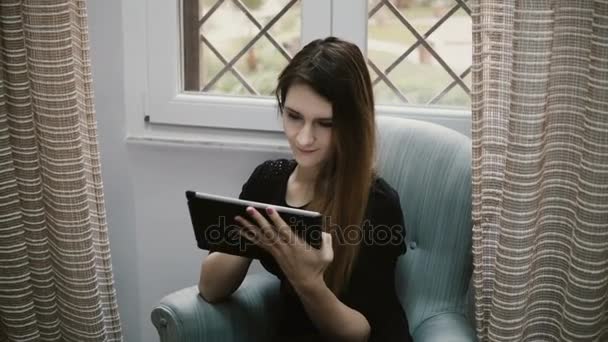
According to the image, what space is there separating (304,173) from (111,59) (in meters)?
0.74

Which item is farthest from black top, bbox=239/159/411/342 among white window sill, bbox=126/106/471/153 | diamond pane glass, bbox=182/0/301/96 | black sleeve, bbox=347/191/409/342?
diamond pane glass, bbox=182/0/301/96

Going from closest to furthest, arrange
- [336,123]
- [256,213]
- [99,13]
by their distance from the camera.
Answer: [256,213], [336,123], [99,13]

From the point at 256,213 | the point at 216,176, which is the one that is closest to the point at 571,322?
the point at 256,213

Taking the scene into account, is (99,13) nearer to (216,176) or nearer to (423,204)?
(216,176)

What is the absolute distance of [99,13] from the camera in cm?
193

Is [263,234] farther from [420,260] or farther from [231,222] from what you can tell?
[420,260]

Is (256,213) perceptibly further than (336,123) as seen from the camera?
No

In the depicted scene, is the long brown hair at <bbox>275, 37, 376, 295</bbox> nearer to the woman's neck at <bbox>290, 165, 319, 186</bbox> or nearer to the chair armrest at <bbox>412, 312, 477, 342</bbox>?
the woman's neck at <bbox>290, 165, 319, 186</bbox>

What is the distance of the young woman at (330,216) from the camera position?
1354 millimetres

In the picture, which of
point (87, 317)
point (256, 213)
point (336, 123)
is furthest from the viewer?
point (87, 317)

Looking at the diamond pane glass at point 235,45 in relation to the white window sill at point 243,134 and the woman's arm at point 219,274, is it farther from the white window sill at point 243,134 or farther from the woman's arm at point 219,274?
the woman's arm at point 219,274

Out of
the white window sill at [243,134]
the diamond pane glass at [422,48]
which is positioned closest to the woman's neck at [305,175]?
the white window sill at [243,134]

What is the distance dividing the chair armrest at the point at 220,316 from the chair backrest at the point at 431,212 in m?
0.30

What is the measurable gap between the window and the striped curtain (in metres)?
0.40
